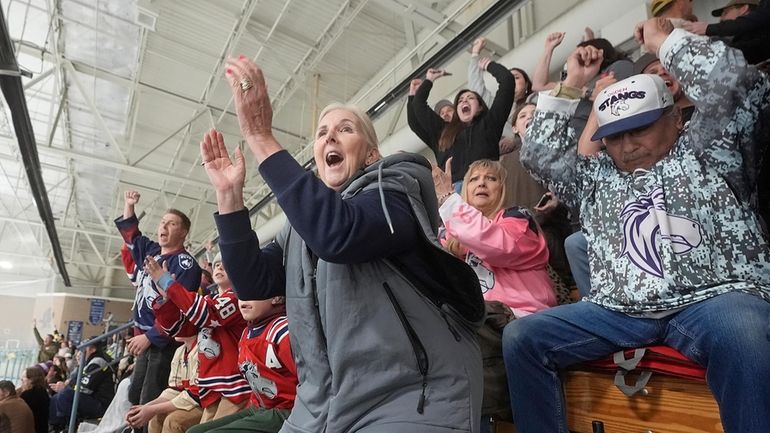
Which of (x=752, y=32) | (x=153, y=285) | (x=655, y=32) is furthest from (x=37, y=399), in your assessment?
(x=752, y=32)

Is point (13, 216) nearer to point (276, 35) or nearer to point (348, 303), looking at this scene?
point (276, 35)

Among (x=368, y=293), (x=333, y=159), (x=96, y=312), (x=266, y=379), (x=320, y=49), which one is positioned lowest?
(x=266, y=379)

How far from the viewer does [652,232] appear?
1175 millimetres

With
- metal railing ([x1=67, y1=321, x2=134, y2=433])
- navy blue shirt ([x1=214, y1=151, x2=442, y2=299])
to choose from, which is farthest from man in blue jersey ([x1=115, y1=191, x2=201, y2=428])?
navy blue shirt ([x1=214, y1=151, x2=442, y2=299])

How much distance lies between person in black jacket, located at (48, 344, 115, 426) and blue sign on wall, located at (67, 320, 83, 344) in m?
11.3

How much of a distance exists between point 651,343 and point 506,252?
1.73ft

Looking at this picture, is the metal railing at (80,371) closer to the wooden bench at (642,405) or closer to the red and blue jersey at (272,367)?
the red and blue jersey at (272,367)

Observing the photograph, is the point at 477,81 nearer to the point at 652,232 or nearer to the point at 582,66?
the point at 582,66

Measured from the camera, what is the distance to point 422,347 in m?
0.92

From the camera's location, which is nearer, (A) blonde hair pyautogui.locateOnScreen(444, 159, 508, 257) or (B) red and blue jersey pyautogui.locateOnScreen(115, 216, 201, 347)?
(A) blonde hair pyautogui.locateOnScreen(444, 159, 508, 257)

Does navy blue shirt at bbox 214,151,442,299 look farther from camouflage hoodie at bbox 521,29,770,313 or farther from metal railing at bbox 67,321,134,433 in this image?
metal railing at bbox 67,321,134,433

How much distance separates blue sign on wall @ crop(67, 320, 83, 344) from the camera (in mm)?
15914

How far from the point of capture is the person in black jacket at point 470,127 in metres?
2.80

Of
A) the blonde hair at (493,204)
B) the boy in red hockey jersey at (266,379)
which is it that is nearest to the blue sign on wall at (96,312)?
the boy in red hockey jersey at (266,379)
